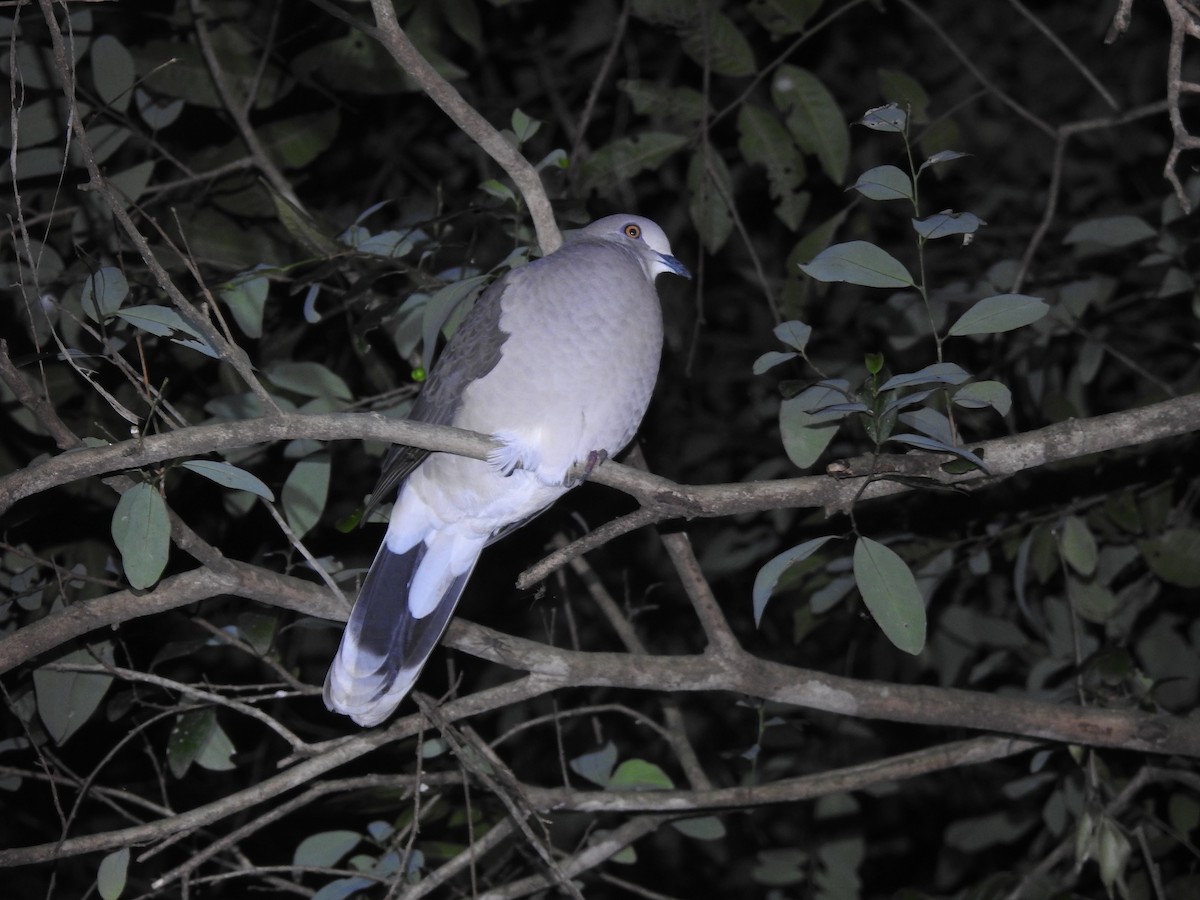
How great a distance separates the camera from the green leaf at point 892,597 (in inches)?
75.3

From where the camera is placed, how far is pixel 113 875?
2164mm

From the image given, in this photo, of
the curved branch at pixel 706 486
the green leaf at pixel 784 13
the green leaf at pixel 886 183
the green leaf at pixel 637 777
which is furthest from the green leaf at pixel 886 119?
the green leaf at pixel 637 777

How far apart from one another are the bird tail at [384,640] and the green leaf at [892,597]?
39.8 inches

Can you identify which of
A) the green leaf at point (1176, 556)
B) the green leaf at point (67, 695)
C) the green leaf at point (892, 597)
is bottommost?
the green leaf at point (1176, 556)

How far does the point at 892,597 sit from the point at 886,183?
0.72 metres

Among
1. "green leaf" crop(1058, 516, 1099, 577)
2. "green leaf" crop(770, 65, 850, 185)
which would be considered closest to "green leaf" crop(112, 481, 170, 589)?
"green leaf" crop(770, 65, 850, 185)

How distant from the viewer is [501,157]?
7.49 feet

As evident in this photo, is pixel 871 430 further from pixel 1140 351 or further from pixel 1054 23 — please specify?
pixel 1054 23

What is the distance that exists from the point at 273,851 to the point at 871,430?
2770mm

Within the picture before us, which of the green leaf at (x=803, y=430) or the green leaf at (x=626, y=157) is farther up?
the green leaf at (x=626, y=157)

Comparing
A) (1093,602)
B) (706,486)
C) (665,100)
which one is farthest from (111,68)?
(1093,602)

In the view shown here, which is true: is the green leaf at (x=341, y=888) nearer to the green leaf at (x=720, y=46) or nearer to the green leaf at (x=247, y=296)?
the green leaf at (x=247, y=296)

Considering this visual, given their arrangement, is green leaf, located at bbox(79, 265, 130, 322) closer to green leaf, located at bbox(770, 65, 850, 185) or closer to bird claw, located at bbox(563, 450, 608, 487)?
bird claw, located at bbox(563, 450, 608, 487)

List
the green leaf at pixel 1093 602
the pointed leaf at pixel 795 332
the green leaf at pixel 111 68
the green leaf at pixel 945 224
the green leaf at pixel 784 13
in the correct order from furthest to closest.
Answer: the green leaf at pixel 784 13
the green leaf at pixel 1093 602
the green leaf at pixel 111 68
the pointed leaf at pixel 795 332
the green leaf at pixel 945 224
